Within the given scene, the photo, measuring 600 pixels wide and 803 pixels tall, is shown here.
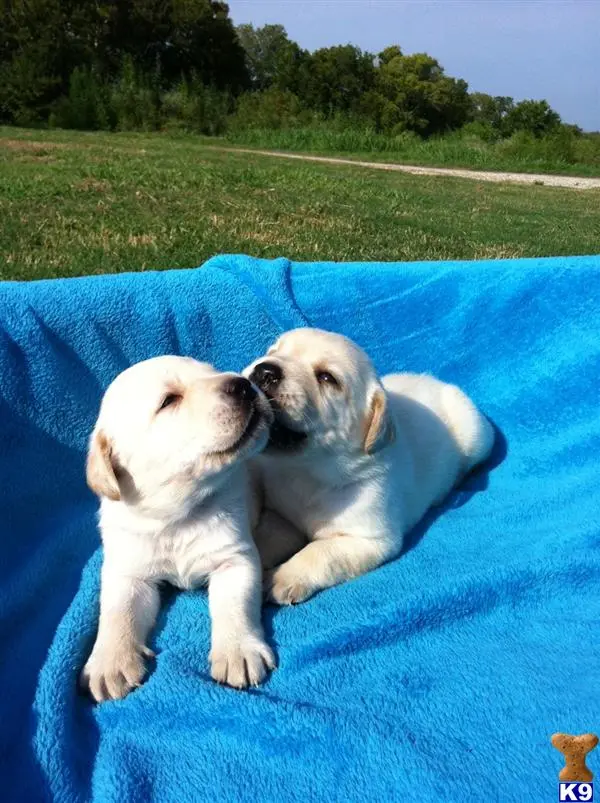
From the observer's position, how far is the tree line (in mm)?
22031

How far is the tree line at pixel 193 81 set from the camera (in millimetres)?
22031

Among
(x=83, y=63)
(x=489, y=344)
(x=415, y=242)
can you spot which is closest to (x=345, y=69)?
(x=83, y=63)

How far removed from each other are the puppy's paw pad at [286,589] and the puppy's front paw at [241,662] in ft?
0.95

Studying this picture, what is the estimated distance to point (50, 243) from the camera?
5.16m

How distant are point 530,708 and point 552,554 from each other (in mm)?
813

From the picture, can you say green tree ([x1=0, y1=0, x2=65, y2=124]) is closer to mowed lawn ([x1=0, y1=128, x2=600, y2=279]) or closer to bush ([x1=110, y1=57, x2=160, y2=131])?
bush ([x1=110, y1=57, x2=160, y2=131])

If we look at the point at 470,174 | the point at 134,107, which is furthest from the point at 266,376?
the point at 134,107

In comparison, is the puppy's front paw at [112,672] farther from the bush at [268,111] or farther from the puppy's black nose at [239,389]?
the bush at [268,111]

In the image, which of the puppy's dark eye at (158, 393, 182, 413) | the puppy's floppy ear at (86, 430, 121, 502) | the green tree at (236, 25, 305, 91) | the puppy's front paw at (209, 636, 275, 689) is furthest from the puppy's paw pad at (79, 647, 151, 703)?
the green tree at (236, 25, 305, 91)

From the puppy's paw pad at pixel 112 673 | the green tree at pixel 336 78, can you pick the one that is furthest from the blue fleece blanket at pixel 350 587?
the green tree at pixel 336 78

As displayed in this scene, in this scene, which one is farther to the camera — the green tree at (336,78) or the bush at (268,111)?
the green tree at (336,78)

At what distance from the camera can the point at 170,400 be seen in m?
2.30

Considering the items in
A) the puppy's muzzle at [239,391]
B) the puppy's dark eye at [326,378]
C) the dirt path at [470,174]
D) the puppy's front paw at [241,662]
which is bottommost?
the puppy's front paw at [241,662]

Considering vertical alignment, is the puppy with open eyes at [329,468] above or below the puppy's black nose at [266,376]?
below
